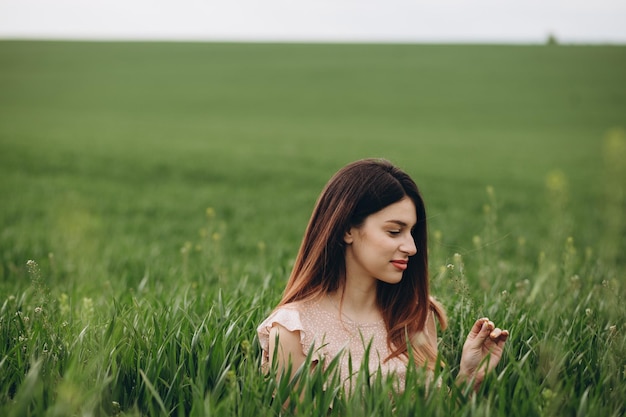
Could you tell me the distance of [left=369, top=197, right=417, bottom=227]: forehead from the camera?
8.66 ft

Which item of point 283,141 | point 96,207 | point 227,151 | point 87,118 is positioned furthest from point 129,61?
point 96,207

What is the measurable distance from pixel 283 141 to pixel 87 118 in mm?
10007

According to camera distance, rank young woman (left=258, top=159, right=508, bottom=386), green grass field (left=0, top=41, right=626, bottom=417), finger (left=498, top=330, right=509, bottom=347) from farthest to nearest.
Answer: young woman (left=258, top=159, right=508, bottom=386) < finger (left=498, top=330, right=509, bottom=347) < green grass field (left=0, top=41, right=626, bottom=417)

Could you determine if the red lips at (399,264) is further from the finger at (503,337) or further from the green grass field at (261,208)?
the finger at (503,337)

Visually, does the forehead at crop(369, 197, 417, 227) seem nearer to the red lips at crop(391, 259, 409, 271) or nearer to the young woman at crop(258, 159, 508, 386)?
the young woman at crop(258, 159, 508, 386)

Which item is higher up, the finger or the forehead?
the forehead

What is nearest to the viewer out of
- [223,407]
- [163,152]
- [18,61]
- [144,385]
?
[223,407]

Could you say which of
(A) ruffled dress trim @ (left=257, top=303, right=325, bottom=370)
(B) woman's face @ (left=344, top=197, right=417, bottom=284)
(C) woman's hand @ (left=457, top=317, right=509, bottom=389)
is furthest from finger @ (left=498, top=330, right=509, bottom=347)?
(A) ruffled dress trim @ (left=257, top=303, right=325, bottom=370)

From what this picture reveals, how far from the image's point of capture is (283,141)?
79.6 ft

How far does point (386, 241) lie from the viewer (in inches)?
103

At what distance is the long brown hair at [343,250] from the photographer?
2.66 m

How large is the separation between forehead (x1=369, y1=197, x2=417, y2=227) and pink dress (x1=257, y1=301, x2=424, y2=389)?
0.44 metres

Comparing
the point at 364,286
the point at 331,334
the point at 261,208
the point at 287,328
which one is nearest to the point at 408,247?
the point at 364,286

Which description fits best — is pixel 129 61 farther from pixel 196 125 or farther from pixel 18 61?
pixel 196 125
